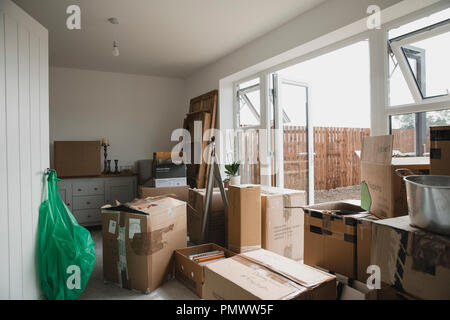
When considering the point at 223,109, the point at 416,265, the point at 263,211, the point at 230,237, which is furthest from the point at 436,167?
the point at 223,109

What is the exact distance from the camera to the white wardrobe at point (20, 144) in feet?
5.30

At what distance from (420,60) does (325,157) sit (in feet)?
5.26

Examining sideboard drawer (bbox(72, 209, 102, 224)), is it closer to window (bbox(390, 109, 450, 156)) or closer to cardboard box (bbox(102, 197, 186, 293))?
cardboard box (bbox(102, 197, 186, 293))

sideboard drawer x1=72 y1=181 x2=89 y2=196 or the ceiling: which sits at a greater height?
the ceiling

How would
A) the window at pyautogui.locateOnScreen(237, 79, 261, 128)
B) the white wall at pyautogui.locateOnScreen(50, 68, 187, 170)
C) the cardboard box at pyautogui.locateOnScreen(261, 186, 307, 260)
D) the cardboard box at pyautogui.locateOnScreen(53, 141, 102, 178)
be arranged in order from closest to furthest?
the cardboard box at pyautogui.locateOnScreen(261, 186, 307, 260), the window at pyautogui.locateOnScreen(237, 79, 261, 128), the cardboard box at pyautogui.locateOnScreen(53, 141, 102, 178), the white wall at pyautogui.locateOnScreen(50, 68, 187, 170)

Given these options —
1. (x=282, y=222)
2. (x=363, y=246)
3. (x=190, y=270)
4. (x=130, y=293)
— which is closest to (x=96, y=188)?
(x=130, y=293)

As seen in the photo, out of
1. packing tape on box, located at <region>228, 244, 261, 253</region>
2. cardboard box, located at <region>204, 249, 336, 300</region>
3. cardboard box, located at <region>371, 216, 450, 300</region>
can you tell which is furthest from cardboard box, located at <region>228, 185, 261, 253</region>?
cardboard box, located at <region>371, 216, 450, 300</region>

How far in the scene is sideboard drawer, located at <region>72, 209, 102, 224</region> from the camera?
406 cm

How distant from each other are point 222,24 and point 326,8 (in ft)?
3.44

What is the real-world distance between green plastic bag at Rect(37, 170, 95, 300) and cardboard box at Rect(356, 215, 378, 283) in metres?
1.88

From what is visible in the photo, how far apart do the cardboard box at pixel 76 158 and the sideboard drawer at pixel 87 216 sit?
21.5 inches

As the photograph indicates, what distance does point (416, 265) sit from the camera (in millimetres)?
1022

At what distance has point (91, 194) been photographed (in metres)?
4.14

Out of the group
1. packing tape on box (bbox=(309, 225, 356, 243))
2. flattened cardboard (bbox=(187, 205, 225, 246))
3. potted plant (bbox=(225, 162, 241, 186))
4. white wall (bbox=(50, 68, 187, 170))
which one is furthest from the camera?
white wall (bbox=(50, 68, 187, 170))
